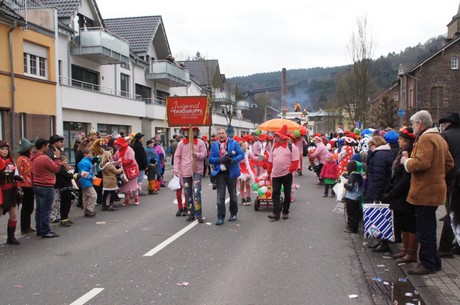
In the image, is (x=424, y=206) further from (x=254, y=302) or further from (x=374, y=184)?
(x=254, y=302)

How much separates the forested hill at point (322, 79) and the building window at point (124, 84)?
41.8 m

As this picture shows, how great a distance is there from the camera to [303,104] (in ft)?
290

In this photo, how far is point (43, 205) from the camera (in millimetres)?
8008

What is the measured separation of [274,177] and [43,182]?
180 inches

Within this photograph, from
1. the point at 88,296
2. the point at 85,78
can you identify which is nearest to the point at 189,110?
the point at 88,296

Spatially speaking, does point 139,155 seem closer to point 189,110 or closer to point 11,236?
point 189,110

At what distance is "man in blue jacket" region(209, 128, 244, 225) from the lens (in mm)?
9008

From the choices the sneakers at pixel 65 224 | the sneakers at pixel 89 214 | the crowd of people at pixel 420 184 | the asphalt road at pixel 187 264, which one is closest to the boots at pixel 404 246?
the crowd of people at pixel 420 184

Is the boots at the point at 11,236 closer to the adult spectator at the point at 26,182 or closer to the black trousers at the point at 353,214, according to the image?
the adult spectator at the point at 26,182

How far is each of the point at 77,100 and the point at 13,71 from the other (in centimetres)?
517

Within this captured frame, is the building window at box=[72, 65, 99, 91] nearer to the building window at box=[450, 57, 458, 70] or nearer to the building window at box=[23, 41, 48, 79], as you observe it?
the building window at box=[23, 41, 48, 79]

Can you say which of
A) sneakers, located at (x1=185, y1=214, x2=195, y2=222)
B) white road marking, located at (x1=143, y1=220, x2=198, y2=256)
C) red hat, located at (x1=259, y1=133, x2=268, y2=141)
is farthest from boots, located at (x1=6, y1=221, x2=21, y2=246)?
red hat, located at (x1=259, y1=133, x2=268, y2=141)

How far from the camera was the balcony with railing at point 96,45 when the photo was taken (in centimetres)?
2422

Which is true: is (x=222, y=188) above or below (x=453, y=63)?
below
